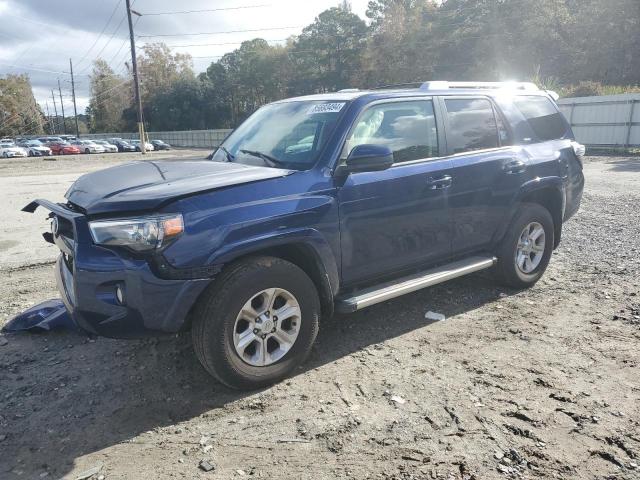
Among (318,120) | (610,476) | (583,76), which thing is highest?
(583,76)

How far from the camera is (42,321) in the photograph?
4309mm

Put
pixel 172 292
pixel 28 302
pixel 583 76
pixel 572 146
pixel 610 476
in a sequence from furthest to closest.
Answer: pixel 583 76, pixel 572 146, pixel 28 302, pixel 172 292, pixel 610 476

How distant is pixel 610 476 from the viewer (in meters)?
2.54

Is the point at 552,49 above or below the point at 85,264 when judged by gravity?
above

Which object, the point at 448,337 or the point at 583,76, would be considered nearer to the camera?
the point at 448,337

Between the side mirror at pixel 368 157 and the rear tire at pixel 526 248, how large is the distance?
6.52 ft

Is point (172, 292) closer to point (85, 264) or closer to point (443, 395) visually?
point (85, 264)

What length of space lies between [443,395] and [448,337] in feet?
3.07

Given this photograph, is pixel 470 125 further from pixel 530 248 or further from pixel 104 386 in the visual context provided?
pixel 104 386

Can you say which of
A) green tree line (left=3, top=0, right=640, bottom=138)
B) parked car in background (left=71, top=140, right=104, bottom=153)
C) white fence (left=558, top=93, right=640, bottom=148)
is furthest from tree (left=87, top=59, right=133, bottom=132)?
white fence (left=558, top=93, right=640, bottom=148)

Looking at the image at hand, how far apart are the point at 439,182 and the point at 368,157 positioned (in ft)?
3.17

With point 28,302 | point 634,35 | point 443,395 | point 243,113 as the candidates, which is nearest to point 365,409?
point 443,395

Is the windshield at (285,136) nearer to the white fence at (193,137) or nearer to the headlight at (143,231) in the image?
the headlight at (143,231)

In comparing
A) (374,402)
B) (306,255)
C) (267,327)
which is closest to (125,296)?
(267,327)
